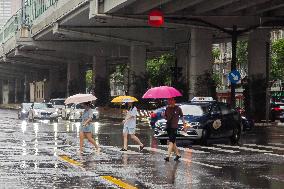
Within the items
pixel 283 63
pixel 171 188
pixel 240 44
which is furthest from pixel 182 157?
pixel 240 44

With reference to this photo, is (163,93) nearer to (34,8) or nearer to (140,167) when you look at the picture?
(140,167)

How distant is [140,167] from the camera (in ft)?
55.6

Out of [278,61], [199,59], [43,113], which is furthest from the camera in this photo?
[278,61]

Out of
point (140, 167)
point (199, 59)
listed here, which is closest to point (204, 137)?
point (140, 167)

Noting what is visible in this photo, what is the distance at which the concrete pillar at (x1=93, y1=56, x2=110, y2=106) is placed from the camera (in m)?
77.9

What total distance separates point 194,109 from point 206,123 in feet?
3.58

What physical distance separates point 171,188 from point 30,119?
139ft

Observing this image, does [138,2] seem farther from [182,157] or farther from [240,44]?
[240,44]

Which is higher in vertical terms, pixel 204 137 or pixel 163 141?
pixel 204 137

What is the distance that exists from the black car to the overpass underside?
14.6m

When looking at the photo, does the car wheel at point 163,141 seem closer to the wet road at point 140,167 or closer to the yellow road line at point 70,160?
the wet road at point 140,167

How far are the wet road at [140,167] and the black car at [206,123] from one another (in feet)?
1.71

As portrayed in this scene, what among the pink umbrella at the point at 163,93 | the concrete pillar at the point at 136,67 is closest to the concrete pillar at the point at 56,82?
the concrete pillar at the point at 136,67

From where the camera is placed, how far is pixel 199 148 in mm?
23844
